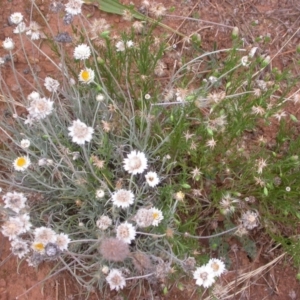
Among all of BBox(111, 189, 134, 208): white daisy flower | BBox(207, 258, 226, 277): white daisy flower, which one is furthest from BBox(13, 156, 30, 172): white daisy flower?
BBox(207, 258, 226, 277): white daisy flower

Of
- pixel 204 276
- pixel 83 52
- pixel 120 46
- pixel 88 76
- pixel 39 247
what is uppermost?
pixel 120 46

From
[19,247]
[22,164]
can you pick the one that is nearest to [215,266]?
[19,247]

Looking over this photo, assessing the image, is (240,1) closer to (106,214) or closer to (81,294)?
(106,214)

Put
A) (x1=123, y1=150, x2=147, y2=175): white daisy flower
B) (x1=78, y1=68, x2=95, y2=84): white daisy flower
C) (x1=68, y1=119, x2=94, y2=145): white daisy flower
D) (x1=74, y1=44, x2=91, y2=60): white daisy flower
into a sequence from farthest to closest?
(x1=74, y1=44, x2=91, y2=60): white daisy flower → (x1=78, y1=68, x2=95, y2=84): white daisy flower → (x1=123, y1=150, x2=147, y2=175): white daisy flower → (x1=68, y1=119, x2=94, y2=145): white daisy flower

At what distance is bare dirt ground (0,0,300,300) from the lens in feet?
7.59

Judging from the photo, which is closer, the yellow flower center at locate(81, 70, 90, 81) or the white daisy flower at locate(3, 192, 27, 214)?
the white daisy flower at locate(3, 192, 27, 214)

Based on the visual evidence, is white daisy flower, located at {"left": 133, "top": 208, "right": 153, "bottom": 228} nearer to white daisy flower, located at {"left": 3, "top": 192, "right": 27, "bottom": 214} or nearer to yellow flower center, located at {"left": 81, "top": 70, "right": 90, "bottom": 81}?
white daisy flower, located at {"left": 3, "top": 192, "right": 27, "bottom": 214}

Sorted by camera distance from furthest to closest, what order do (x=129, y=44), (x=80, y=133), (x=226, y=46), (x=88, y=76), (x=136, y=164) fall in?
(x=226, y=46) → (x=129, y=44) → (x=88, y=76) → (x=136, y=164) → (x=80, y=133)

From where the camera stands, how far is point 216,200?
7.72ft

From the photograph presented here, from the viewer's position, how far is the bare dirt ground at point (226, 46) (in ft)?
7.59

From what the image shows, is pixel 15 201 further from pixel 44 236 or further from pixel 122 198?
pixel 122 198

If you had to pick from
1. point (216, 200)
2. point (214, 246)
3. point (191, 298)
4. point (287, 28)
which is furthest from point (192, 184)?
point (287, 28)

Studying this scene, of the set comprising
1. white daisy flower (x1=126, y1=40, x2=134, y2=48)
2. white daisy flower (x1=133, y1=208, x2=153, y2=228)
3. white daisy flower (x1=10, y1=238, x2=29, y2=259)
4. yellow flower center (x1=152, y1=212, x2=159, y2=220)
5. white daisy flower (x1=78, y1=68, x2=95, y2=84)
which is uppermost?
white daisy flower (x1=126, y1=40, x2=134, y2=48)

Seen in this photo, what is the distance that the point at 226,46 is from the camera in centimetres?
292
